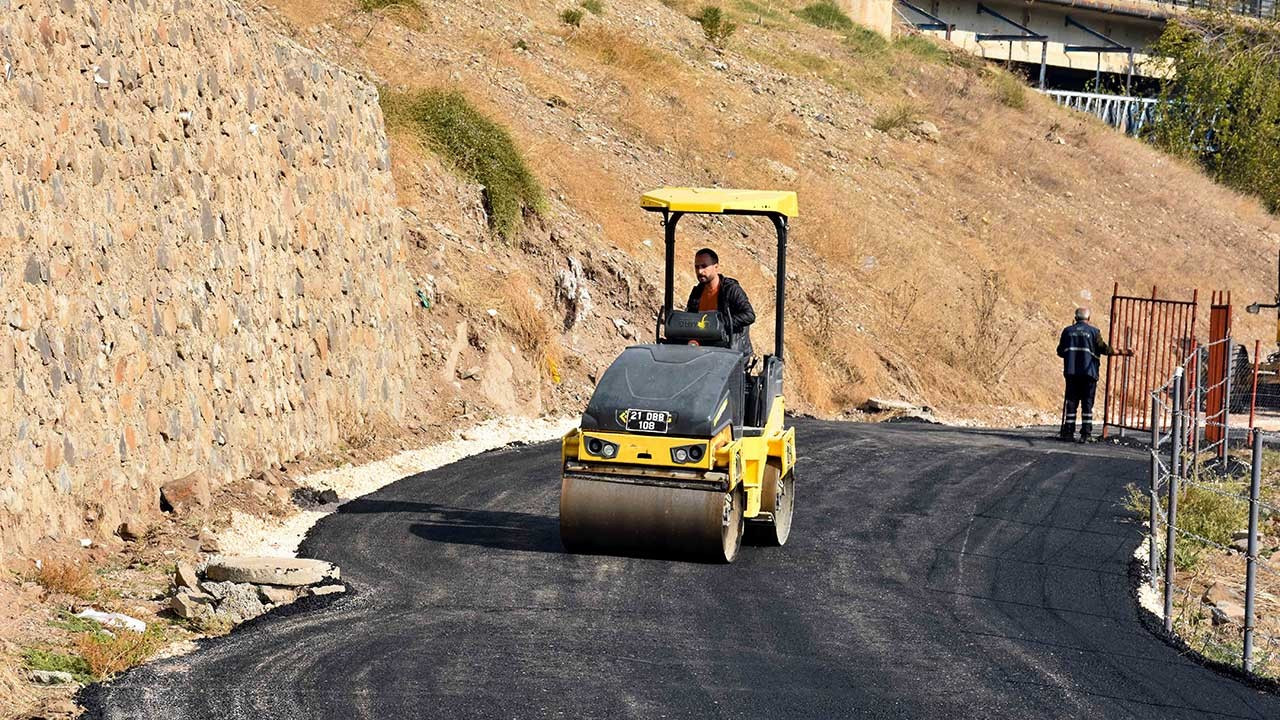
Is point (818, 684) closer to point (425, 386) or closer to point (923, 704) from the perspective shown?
point (923, 704)

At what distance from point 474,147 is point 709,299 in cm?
1282

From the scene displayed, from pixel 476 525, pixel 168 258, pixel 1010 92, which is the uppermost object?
pixel 1010 92

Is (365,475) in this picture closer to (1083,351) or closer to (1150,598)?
(1150,598)

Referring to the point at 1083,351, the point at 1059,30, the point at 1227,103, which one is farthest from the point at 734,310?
the point at 1059,30

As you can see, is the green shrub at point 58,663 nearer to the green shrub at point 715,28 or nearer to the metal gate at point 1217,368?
the metal gate at point 1217,368

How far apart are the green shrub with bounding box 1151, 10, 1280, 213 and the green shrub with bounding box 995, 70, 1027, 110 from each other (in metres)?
5.60

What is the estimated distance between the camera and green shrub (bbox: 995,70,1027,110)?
5162 cm

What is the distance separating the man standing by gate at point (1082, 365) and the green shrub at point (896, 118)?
2336cm

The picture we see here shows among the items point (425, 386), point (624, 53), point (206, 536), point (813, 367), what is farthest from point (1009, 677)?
point (624, 53)

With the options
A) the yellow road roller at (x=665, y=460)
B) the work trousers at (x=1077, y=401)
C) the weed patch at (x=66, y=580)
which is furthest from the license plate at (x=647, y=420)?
the work trousers at (x=1077, y=401)

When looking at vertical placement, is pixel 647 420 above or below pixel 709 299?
below

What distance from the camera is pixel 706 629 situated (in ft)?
31.9

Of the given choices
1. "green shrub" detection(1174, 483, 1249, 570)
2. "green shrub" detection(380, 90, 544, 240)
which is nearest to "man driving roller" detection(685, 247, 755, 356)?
"green shrub" detection(1174, 483, 1249, 570)

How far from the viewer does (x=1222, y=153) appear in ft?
176
